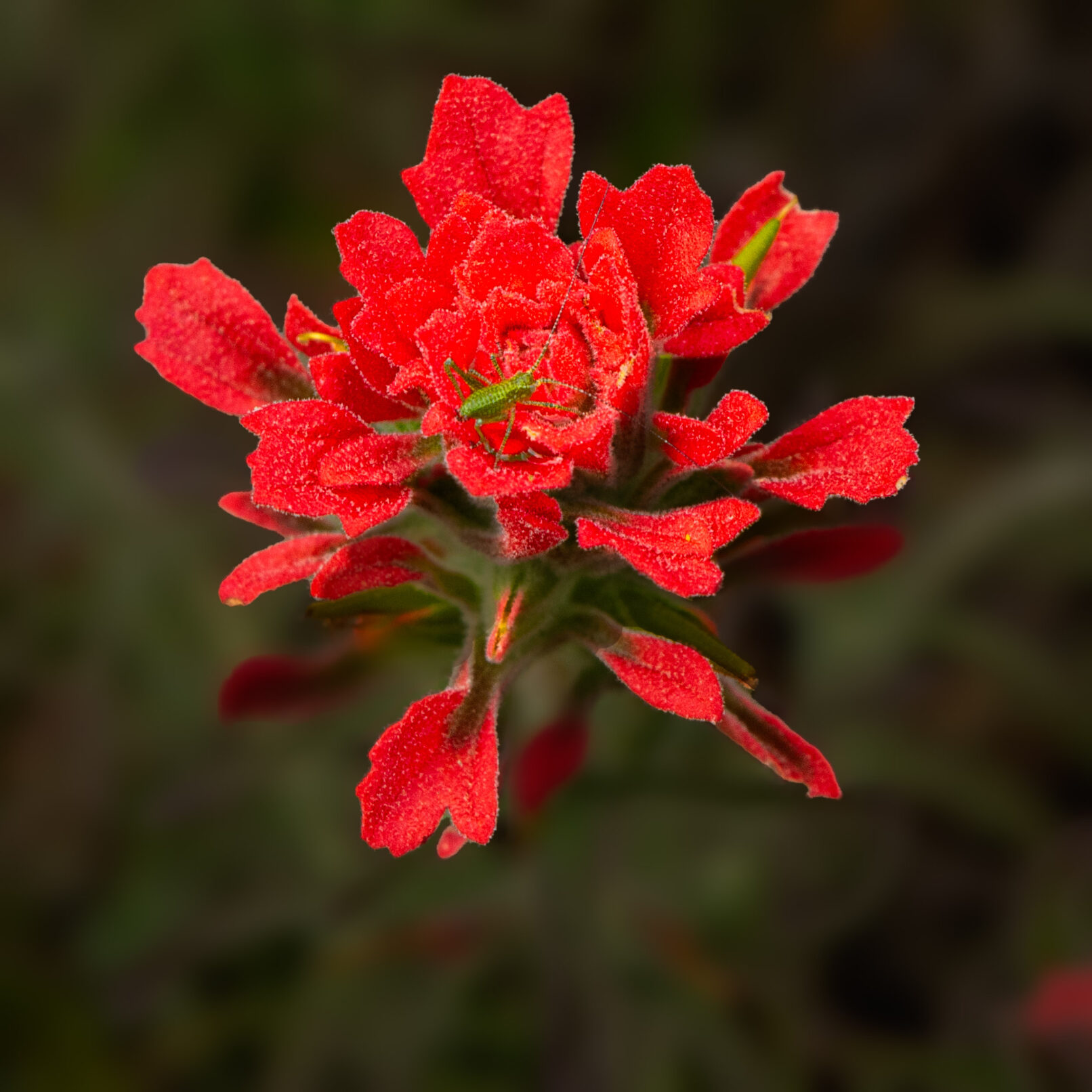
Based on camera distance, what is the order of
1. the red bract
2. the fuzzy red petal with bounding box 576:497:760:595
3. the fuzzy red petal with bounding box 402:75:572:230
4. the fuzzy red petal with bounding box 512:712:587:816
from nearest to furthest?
the fuzzy red petal with bounding box 576:497:760:595 → the fuzzy red petal with bounding box 402:75:572:230 → the fuzzy red petal with bounding box 512:712:587:816 → the red bract

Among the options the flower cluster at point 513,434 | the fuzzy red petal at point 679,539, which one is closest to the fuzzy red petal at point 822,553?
the flower cluster at point 513,434

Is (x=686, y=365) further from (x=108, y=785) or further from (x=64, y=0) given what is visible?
(x=64, y=0)

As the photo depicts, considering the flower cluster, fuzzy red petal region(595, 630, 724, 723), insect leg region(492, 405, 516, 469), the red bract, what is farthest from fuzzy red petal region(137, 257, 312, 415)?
the red bract

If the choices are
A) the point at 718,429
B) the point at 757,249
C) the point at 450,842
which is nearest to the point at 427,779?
the point at 450,842

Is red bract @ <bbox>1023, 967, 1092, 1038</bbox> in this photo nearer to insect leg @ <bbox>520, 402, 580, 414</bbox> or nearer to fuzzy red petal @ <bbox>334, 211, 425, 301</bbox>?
insect leg @ <bbox>520, 402, 580, 414</bbox>

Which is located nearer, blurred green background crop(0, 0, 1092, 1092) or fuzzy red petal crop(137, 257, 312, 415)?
fuzzy red petal crop(137, 257, 312, 415)

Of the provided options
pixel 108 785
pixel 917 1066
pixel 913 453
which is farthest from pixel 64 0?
pixel 917 1066

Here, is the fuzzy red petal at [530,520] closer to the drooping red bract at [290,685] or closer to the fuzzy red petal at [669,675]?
the fuzzy red petal at [669,675]

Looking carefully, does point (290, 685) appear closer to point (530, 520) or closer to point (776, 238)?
point (530, 520)
